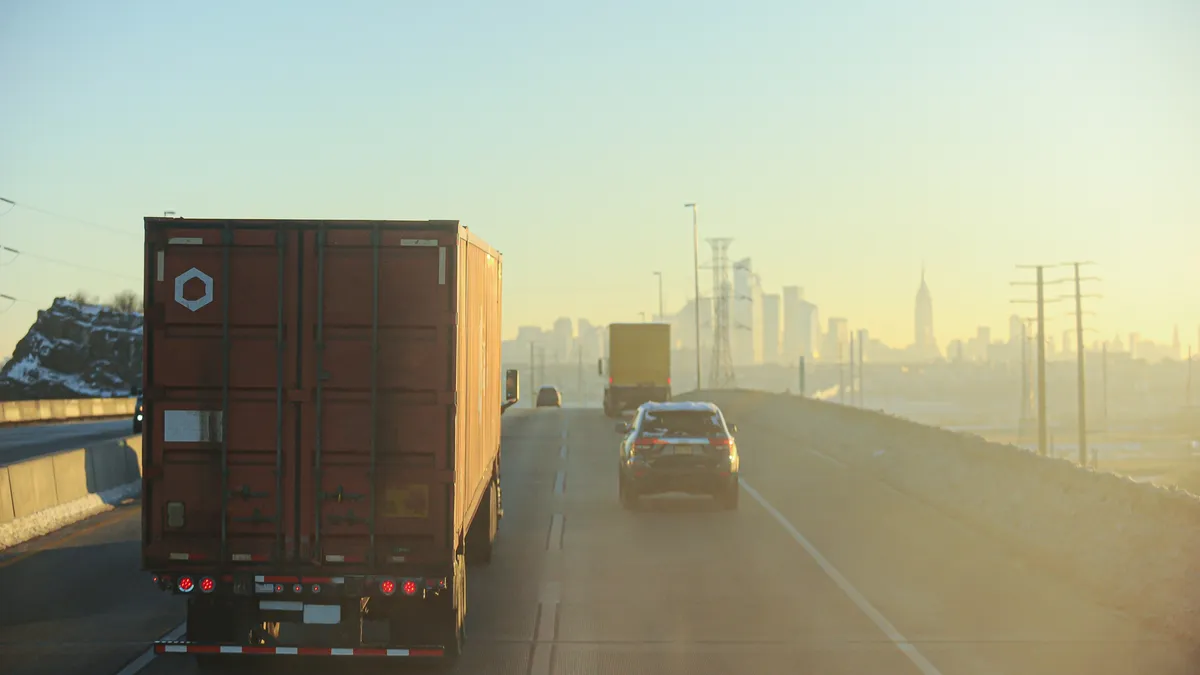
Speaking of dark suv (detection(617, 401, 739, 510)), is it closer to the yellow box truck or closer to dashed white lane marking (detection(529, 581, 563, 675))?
dashed white lane marking (detection(529, 581, 563, 675))

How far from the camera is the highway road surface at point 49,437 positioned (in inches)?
1375

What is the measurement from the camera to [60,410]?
59.2 m

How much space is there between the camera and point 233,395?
9398mm

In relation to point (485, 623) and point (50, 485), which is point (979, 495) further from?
point (50, 485)

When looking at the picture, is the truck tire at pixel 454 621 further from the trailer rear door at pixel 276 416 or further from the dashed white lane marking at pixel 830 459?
the dashed white lane marking at pixel 830 459

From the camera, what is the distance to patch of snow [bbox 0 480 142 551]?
17609mm

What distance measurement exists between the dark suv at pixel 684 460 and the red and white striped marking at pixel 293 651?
11355 millimetres

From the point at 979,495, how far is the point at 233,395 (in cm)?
1404

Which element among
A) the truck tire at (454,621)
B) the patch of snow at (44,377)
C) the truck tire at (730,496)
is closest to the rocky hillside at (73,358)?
the patch of snow at (44,377)

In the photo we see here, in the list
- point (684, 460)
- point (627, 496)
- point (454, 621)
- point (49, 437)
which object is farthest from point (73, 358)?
point (454, 621)

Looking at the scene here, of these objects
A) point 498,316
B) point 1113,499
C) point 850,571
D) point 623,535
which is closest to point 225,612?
point 498,316

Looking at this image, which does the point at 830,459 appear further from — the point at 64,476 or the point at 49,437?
the point at 49,437

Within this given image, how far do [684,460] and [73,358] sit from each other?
7888 cm

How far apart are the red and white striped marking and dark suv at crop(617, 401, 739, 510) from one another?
11.4 meters
